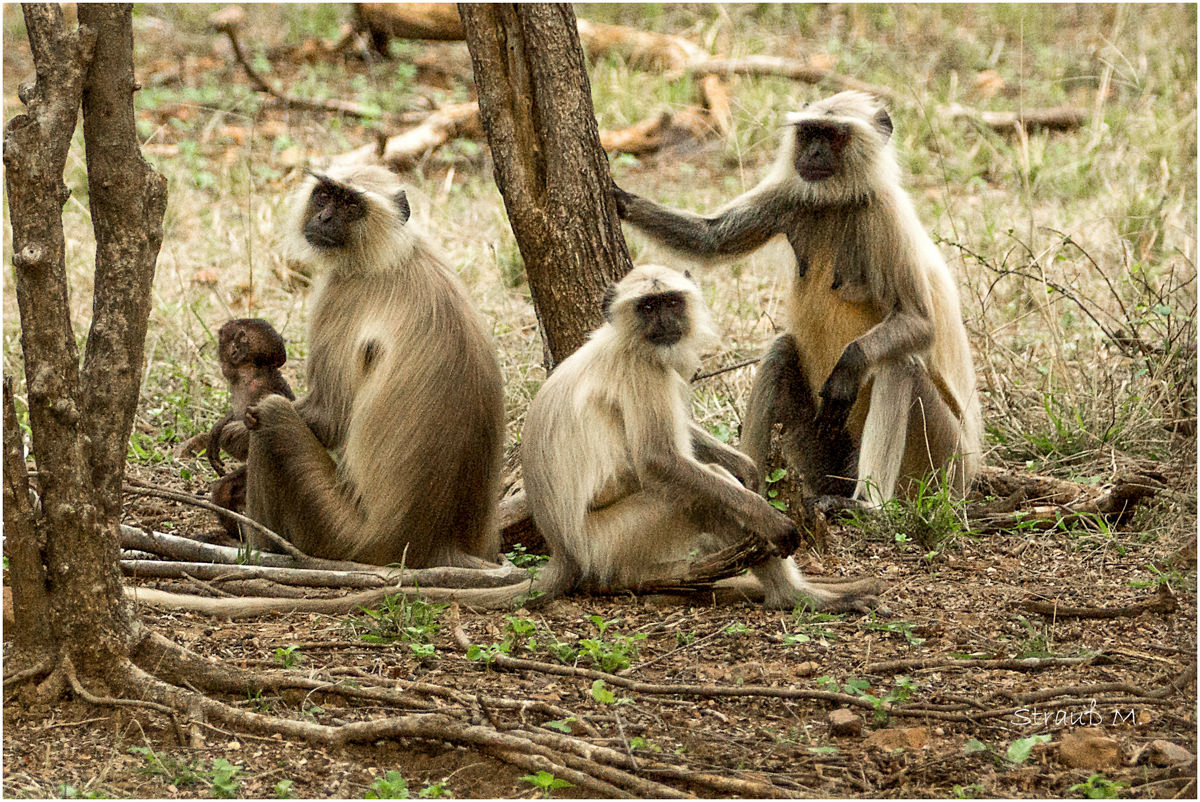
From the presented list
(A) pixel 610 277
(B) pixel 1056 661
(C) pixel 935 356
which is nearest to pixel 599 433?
(A) pixel 610 277

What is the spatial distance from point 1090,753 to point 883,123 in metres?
3.09

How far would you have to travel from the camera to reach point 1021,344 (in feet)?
22.7

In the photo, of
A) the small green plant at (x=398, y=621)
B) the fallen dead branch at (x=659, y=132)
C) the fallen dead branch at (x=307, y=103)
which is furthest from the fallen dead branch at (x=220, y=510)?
the fallen dead branch at (x=307, y=103)

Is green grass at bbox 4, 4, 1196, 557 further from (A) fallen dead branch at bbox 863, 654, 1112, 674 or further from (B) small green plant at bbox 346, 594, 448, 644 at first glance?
(B) small green plant at bbox 346, 594, 448, 644

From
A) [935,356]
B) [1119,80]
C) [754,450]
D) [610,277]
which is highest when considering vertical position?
[1119,80]

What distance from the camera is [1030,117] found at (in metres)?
10.7

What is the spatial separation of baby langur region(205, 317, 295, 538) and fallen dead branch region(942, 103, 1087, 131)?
6.84m

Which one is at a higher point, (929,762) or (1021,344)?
(1021,344)

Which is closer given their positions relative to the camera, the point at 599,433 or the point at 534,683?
the point at 534,683

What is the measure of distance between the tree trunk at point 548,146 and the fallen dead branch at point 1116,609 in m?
1.88

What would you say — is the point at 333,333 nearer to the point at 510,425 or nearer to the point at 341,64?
the point at 510,425

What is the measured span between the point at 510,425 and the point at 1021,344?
8.97 feet

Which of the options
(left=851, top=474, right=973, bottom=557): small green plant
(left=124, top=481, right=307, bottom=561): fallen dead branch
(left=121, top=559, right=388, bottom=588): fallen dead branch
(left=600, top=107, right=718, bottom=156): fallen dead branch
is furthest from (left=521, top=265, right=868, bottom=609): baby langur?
(left=600, top=107, right=718, bottom=156): fallen dead branch

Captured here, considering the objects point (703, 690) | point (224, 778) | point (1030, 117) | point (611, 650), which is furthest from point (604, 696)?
point (1030, 117)
